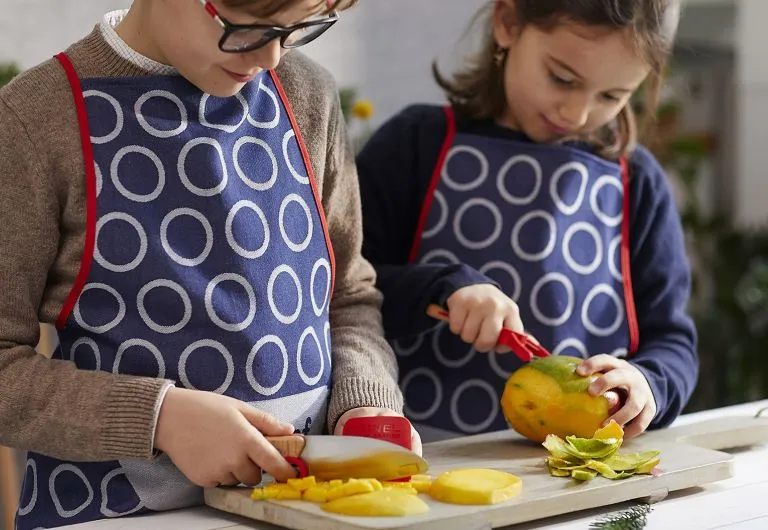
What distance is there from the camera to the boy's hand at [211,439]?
3.58 feet

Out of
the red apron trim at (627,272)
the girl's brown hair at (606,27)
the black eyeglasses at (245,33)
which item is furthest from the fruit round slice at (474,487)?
the girl's brown hair at (606,27)

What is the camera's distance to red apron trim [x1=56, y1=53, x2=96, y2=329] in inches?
44.8

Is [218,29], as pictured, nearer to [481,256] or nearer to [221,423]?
[221,423]

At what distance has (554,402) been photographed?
1298 mm

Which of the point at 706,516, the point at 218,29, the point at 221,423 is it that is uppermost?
the point at 218,29

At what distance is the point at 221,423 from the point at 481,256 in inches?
25.1

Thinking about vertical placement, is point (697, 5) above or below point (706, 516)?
above

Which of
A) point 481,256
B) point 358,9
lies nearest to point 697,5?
point 358,9

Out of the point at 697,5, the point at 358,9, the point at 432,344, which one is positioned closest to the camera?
the point at 432,344

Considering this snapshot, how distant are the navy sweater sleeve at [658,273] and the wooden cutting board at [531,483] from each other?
145 mm

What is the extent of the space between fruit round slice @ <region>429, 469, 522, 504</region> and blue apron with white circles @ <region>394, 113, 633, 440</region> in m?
0.51

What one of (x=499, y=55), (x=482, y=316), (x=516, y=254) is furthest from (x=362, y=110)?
(x=482, y=316)

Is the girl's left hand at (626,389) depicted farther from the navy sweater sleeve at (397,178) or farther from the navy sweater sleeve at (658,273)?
the navy sweater sleeve at (397,178)

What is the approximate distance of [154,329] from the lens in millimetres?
1170
